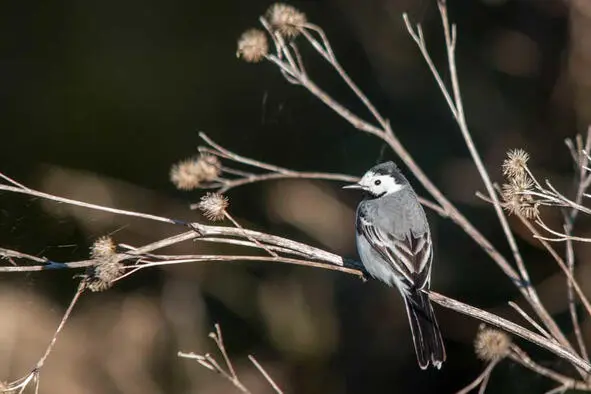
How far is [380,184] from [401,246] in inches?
24.3

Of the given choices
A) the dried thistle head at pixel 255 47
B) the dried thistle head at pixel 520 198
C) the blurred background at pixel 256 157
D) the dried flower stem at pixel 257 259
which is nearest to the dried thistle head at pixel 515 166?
the dried thistle head at pixel 520 198

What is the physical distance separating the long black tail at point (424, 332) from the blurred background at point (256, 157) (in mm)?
1694

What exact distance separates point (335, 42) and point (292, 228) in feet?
7.53

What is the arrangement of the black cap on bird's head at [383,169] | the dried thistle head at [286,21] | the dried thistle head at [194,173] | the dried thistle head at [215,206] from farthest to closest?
the black cap on bird's head at [383,169] → the dried thistle head at [286,21] → the dried thistle head at [194,173] → the dried thistle head at [215,206]

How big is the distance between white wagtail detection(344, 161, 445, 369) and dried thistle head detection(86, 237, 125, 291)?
161 centimetres

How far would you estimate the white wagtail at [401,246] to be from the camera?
4219 millimetres

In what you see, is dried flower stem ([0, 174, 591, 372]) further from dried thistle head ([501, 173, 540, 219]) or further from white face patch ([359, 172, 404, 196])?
white face patch ([359, 172, 404, 196])

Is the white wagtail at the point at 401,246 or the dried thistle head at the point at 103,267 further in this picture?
the white wagtail at the point at 401,246

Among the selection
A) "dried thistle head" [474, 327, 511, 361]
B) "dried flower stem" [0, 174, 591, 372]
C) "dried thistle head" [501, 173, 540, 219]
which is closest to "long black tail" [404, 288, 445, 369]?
"dried flower stem" [0, 174, 591, 372]

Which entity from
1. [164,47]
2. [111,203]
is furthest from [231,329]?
[164,47]

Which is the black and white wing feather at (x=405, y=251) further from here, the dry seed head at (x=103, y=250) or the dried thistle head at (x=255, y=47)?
the dry seed head at (x=103, y=250)

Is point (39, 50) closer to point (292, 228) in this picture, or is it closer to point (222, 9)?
point (222, 9)

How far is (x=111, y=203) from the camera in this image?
6.40m

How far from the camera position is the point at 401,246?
4578mm
